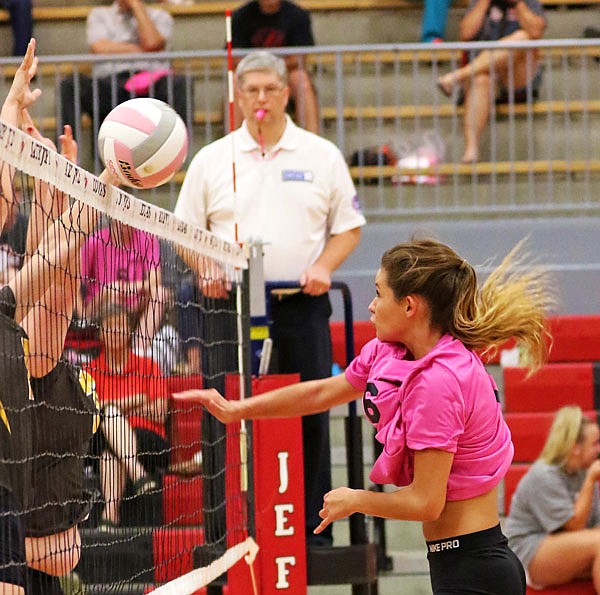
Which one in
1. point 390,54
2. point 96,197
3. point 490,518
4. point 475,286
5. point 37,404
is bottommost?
point 490,518

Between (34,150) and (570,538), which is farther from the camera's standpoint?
(570,538)

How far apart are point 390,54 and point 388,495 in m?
6.40

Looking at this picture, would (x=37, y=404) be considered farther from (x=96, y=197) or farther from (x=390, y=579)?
(x=390, y=579)

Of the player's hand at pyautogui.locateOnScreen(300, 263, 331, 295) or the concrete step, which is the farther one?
the concrete step

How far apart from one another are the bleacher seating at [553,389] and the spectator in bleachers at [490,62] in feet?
5.39

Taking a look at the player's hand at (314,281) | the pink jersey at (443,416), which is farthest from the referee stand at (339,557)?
the pink jersey at (443,416)

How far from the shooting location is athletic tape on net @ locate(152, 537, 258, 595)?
406 cm

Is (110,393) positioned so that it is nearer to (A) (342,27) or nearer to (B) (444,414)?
(B) (444,414)

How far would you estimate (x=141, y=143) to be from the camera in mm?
3955

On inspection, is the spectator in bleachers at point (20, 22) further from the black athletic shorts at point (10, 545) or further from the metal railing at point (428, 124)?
the black athletic shorts at point (10, 545)

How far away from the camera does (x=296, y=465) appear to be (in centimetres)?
535

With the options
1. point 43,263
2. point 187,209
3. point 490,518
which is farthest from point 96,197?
point 187,209

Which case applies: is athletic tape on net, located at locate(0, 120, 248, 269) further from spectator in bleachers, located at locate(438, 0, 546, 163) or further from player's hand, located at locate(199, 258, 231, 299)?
spectator in bleachers, located at locate(438, 0, 546, 163)

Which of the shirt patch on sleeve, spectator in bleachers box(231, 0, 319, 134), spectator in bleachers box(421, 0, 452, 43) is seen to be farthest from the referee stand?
spectator in bleachers box(421, 0, 452, 43)
